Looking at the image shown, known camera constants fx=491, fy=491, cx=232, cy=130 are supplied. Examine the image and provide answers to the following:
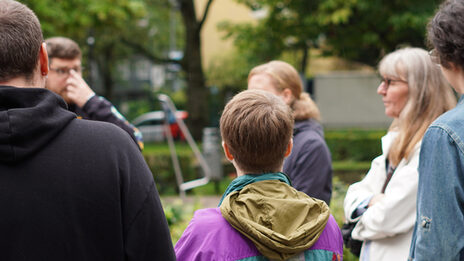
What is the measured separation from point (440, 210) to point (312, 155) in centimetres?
131

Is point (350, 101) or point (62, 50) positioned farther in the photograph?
point (350, 101)

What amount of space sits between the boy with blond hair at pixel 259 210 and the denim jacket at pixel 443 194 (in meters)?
0.34

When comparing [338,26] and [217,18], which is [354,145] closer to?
[338,26]

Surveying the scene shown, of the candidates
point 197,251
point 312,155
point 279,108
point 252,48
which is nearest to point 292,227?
point 197,251

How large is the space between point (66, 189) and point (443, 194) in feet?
4.03

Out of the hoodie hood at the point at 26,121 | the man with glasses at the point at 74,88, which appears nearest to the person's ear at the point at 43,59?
the hoodie hood at the point at 26,121

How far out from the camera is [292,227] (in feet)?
5.66

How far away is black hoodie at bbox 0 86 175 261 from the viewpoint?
4.76 feet

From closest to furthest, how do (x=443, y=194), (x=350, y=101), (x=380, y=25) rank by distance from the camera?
(x=443, y=194) → (x=380, y=25) → (x=350, y=101)

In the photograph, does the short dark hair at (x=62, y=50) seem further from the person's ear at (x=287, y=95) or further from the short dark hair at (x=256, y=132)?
the short dark hair at (x=256, y=132)

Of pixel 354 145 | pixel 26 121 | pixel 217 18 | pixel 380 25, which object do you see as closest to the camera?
pixel 26 121

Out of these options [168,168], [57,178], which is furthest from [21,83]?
[168,168]

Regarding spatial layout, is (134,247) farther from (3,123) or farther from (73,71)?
(73,71)

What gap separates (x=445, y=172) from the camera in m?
1.66
